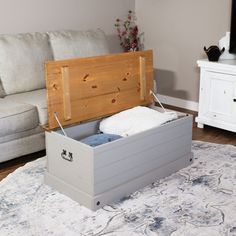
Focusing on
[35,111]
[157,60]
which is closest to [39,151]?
[35,111]

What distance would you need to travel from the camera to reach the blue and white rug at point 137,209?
204cm

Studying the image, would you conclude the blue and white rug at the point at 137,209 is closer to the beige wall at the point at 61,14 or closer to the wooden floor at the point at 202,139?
the wooden floor at the point at 202,139

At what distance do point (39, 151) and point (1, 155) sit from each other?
441 millimetres

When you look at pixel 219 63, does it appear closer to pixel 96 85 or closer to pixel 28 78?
pixel 96 85

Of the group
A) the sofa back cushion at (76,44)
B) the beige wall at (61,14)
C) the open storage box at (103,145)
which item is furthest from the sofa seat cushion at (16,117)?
the beige wall at (61,14)

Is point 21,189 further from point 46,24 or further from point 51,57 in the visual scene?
point 46,24

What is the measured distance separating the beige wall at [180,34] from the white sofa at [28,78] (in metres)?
Answer: 0.90

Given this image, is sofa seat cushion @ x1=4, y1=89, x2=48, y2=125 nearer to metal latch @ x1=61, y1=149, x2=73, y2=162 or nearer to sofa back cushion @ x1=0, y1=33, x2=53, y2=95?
sofa back cushion @ x1=0, y1=33, x2=53, y2=95

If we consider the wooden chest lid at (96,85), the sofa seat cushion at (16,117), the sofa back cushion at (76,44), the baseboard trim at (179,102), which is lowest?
the baseboard trim at (179,102)

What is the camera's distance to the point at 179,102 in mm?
4430

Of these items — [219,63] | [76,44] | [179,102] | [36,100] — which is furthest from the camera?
[179,102]

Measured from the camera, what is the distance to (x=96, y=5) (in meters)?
4.24

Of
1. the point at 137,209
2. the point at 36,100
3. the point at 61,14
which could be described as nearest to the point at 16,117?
the point at 36,100

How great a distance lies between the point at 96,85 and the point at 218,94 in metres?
1.39
